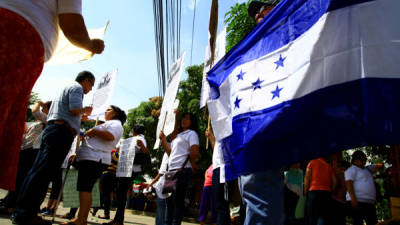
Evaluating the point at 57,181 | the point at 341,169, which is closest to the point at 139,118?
the point at 57,181

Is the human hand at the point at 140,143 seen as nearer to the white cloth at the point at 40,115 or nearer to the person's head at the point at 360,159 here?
the white cloth at the point at 40,115

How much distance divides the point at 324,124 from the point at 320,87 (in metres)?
0.24

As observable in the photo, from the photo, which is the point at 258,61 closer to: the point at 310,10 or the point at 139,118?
the point at 310,10

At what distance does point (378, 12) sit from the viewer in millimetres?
1852

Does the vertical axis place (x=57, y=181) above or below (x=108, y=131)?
below

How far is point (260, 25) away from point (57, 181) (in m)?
4.22

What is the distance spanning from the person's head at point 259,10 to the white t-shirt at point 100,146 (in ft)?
7.46

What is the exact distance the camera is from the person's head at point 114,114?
4273 millimetres

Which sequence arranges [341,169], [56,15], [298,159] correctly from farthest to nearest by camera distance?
[341,169]
[298,159]
[56,15]

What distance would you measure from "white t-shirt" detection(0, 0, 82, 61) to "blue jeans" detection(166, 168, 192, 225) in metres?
2.37

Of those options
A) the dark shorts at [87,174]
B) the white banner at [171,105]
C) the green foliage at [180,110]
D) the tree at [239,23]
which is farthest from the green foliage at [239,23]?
the green foliage at [180,110]

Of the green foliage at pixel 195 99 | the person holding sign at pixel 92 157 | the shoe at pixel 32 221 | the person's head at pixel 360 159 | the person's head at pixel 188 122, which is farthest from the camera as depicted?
the green foliage at pixel 195 99

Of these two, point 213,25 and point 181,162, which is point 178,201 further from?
point 213,25

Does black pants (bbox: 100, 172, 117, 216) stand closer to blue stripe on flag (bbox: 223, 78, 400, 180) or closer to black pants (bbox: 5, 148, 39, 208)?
black pants (bbox: 5, 148, 39, 208)
